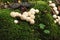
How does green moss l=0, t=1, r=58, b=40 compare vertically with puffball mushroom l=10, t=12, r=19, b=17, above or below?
below

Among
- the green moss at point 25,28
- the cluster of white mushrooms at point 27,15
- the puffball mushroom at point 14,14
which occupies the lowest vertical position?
the green moss at point 25,28

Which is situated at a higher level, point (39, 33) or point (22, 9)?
point (22, 9)

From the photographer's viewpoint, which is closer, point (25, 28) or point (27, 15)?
point (25, 28)

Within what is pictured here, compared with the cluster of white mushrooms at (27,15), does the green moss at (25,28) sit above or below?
below

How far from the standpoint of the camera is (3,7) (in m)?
4.20

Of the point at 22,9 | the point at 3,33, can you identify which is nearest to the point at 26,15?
the point at 22,9

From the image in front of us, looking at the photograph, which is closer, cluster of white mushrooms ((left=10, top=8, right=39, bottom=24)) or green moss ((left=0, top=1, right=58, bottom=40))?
green moss ((left=0, top=1, right=58, bottom=40))

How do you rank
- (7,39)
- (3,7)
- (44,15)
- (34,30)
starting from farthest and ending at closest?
(3,7) < (44,15) < (34,30) < (7,39)

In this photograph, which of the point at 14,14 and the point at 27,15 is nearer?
the point at 14,14

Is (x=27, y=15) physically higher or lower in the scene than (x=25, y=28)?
higher

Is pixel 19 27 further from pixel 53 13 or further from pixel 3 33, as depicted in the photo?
pixel 53 13

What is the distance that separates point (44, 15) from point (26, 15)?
1.35ft

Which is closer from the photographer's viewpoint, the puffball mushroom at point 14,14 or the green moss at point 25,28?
the green moss at point 25,28

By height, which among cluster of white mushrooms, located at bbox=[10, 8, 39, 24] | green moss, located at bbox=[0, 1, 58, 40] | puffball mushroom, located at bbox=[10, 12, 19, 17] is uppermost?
puffball mushroom, located at bbox=[10, 12, 19, 17]
